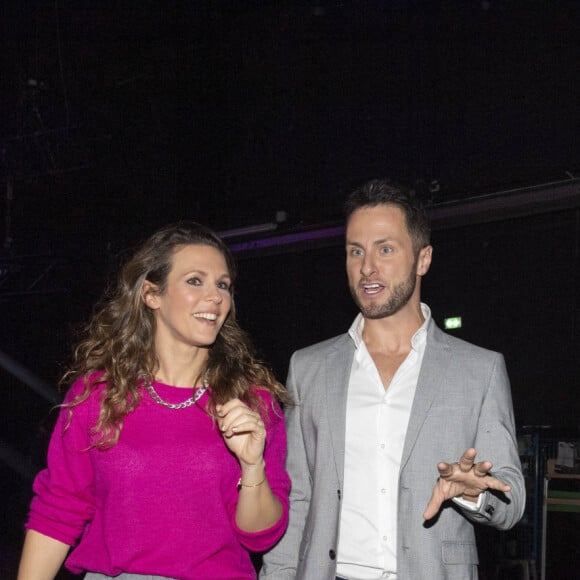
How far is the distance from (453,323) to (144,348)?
240 inches

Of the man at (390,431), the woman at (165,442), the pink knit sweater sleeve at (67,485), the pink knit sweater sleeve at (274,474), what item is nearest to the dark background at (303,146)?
the man at (390,431)

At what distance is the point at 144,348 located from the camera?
2.50 meters

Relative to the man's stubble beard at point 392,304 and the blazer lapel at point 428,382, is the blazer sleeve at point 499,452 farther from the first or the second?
the man's stubble beard at point 392,304

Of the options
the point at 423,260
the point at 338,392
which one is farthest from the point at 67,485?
the point at 423,260

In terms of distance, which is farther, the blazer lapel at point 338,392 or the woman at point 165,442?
the blazer lapel at point 338,392

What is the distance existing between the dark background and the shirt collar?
3797mm

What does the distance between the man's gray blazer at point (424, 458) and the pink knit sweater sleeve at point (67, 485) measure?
0.62 meters

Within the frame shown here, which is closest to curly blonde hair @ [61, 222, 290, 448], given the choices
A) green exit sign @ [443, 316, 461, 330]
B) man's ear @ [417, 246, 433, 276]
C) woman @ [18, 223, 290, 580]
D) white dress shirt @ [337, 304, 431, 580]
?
woman @ [18, 223, 290, 580]

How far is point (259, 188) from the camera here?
8.38 m

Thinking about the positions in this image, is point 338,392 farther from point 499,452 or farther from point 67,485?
point 67,485

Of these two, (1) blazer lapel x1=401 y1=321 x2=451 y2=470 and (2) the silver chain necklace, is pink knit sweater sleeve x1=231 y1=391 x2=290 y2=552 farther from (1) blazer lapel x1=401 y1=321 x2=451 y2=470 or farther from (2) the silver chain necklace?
(1) blazer lapel x1=401 y1=321 x2=451 y2=470

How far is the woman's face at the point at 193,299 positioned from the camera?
2.36m

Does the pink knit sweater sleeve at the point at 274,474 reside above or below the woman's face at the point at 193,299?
below

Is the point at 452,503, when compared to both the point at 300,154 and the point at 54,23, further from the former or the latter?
the point at 54,23
